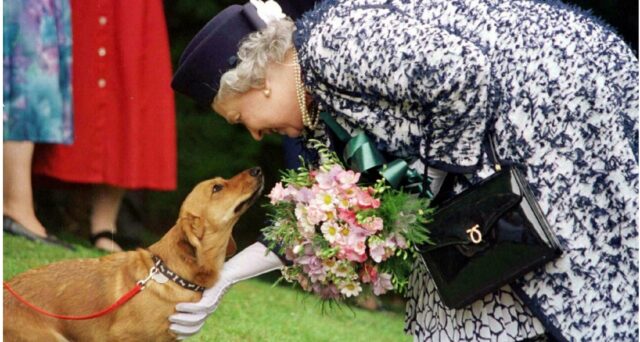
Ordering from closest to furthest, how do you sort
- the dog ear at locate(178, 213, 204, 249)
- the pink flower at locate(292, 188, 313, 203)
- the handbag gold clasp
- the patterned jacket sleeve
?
the patterned jacket sleeve < the handbag gold clasp < the pink flower at locate(292, 188, 313, 203) < the dog ear at locate(178, 213, 204, 249)

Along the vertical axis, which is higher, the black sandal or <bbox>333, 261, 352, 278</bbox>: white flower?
<bbox>333, 261, 352, 278</bbox>: white flower

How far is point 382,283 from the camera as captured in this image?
2066 mm

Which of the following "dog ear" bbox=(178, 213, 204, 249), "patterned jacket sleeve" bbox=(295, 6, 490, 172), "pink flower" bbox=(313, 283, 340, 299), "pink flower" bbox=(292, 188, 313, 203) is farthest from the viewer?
"dog ear" bbox=(178, 213, 204, 249)

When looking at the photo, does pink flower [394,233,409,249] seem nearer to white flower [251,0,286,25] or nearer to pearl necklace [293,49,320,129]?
pearl necklace [293,49,320,129]

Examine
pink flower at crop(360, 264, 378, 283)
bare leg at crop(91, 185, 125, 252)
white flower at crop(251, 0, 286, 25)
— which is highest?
white flower at crop(251, 0, 286, 25)

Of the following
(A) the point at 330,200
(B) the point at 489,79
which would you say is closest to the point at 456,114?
(B) the point at 489,79

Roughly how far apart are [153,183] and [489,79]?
3.70 feet

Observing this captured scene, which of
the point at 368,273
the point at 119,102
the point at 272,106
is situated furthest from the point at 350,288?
the point at 119,102

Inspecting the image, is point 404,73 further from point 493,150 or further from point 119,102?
point 119,102

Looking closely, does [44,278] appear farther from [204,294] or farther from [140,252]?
[204,294]

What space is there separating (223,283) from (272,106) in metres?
0.66

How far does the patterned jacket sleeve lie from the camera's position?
5.79 ft

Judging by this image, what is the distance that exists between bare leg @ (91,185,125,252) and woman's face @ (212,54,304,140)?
632 millimetres

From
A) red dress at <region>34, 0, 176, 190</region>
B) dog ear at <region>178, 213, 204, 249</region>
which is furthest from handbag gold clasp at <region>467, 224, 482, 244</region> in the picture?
red dress at <region>34, 0, 176, 190</region>
